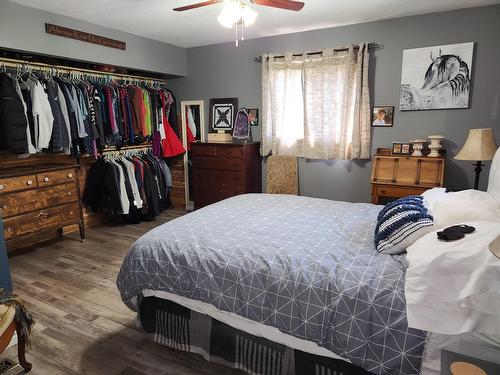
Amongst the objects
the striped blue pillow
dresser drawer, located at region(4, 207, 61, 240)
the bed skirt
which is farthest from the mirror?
the striped blue pillow

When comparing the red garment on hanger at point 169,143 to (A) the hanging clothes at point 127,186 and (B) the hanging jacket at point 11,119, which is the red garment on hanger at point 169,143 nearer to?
(A) the hanging clothes at point 127,186

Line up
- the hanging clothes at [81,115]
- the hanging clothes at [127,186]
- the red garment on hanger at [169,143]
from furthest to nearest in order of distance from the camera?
1. the red garment on hanger at [169,143]
2. the hanging clothes at [127,186]
3. the hanging clothes at [81,115]

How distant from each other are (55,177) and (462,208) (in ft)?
11.6

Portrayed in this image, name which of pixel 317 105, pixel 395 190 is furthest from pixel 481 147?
pixel 317 105

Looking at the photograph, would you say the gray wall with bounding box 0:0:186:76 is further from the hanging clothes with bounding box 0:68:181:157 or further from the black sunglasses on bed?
the black sunglasses on bed

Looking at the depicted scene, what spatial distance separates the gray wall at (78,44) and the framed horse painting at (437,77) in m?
3.03

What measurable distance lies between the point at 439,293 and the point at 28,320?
1937mm

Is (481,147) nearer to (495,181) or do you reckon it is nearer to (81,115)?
(495,181)

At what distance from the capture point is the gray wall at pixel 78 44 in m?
2.93

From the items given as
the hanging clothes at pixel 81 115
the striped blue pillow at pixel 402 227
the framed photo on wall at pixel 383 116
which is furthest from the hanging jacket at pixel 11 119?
the framed photo on wall at pixel 383 116

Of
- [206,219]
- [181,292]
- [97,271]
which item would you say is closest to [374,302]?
[181,292]

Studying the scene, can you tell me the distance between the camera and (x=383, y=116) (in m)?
3.64

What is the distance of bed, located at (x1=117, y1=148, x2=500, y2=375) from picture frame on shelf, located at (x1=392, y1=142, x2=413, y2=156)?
133cm

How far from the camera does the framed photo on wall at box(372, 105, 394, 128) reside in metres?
3.61
